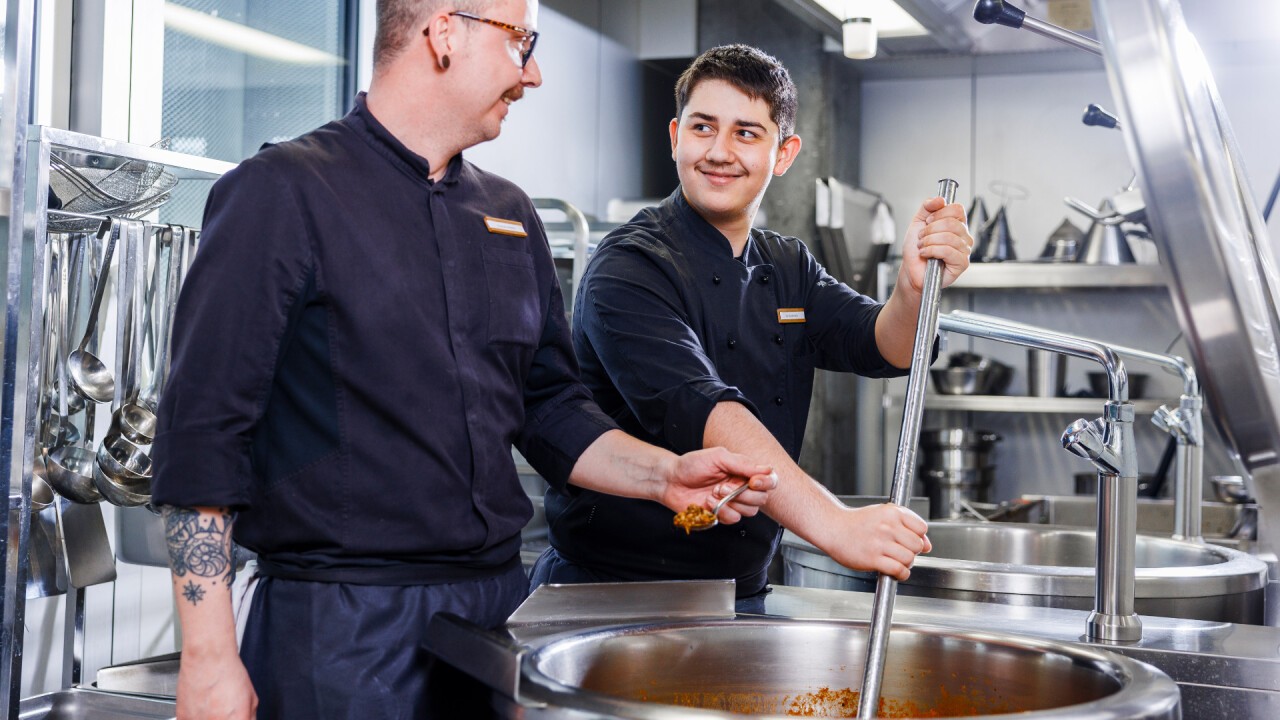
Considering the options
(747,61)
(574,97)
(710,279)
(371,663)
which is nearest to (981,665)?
(371,663)

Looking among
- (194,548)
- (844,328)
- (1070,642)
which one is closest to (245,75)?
(844,328)

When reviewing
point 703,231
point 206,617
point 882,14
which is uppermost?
point 882,14

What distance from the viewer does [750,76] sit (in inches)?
69.1

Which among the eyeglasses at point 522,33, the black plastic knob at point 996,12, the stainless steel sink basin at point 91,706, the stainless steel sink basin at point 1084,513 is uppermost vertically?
the black plastic knob at point 996,12


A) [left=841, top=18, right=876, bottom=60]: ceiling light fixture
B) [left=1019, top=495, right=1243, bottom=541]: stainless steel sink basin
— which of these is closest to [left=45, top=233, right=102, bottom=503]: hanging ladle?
[left=841, top=18, right=876, bottom=60]: ceiling light fixture

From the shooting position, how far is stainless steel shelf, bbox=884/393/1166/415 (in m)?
4.23

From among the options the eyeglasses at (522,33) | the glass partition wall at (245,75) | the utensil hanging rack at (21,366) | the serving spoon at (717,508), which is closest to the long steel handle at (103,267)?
the utensil hanging rack at (21,366)

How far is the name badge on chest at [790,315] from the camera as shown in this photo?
6.03 feet

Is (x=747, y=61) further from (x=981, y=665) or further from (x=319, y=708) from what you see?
(x=319, y=708)

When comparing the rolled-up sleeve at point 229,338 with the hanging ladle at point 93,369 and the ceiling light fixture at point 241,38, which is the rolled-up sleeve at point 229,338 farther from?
the ceiling light fixture at point 241,38

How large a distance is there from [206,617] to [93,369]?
1052 mm

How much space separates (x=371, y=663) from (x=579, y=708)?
0.39 meters

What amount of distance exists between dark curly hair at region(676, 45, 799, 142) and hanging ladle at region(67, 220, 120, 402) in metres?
0.96

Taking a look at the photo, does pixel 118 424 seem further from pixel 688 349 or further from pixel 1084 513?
pixel 1084 513
